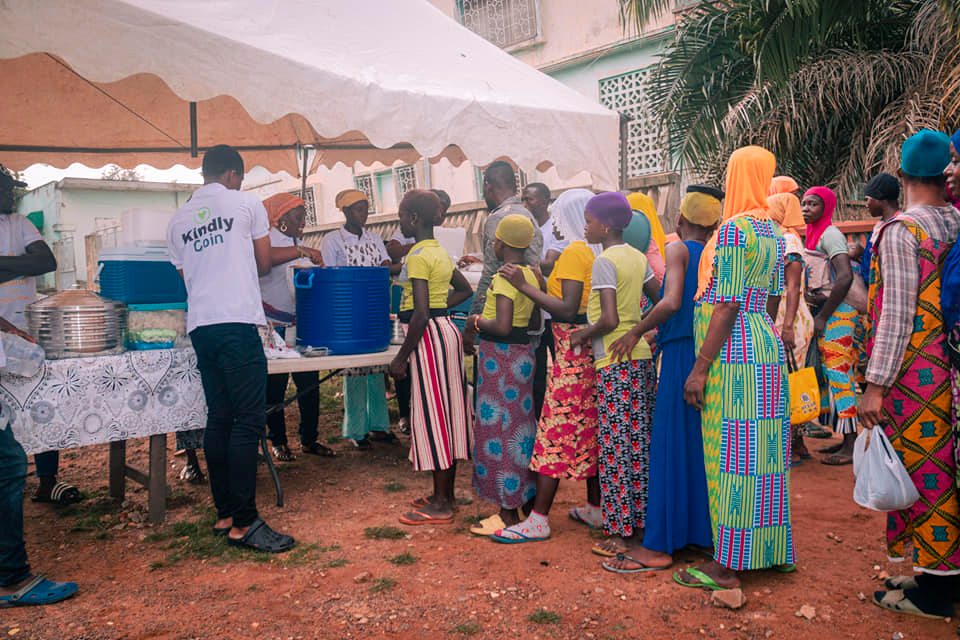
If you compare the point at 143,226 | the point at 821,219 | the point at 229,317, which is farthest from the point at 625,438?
the point at 143,226

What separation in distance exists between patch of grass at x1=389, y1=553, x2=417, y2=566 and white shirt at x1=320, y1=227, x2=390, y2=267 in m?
2.44

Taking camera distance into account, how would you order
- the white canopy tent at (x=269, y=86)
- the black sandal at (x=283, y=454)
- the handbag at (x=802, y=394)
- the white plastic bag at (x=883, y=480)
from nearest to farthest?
the white plastic bag at (x=883, y=480) < the handbag at (x=802, y=394) < the white canopy tent at (x=269, y=86) < the black sandal at (x=283, y=454)

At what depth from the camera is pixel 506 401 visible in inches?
144

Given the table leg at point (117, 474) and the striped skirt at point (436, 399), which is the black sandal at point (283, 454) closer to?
the table leg at point (117, 474)

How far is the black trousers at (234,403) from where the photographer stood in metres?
3.38

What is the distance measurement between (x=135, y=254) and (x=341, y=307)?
3.85ft

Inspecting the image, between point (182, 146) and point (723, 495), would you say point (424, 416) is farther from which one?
point (182, 146)

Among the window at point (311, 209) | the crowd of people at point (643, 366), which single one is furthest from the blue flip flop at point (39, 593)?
the window at point (311, 209)

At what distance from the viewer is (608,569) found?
3154mm

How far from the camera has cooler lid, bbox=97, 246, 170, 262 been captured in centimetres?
382

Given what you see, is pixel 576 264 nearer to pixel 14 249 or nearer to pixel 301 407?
pixel 301 407

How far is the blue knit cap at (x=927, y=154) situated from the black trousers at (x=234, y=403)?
9.84ft

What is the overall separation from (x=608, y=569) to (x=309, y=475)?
253cm

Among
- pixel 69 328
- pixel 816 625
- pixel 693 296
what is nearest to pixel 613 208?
pixel 693 296
